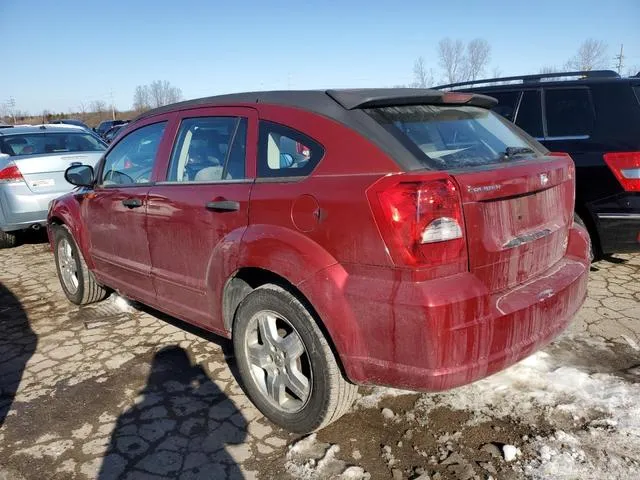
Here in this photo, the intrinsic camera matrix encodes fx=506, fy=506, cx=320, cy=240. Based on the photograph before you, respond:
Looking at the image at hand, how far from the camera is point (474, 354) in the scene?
212 cm

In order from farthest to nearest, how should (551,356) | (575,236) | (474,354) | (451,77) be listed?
(451,77) → (551,356) → (575,236) → (474,354)

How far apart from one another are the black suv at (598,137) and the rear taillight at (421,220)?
2.20 m

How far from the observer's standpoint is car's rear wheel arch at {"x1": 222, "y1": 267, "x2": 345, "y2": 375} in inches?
100

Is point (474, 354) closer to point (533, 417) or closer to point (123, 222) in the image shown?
point (533, 417)

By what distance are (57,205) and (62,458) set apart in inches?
109

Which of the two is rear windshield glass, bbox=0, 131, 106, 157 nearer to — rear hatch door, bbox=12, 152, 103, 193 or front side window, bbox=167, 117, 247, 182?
rear hatch door, bbox=12, 152, 103, 193

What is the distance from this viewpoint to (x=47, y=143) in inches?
285

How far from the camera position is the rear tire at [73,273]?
456 cm

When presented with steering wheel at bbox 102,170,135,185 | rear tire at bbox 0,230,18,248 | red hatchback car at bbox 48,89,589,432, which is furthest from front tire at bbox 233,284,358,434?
rear tire at bbox 0,230,18,248

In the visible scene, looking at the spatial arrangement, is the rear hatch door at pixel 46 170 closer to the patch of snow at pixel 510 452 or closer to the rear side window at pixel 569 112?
the rear side window at pixel 569 112

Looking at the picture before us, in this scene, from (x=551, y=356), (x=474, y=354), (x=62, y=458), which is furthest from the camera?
(x=551, y=356)

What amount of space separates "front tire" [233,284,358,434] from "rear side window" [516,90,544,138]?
3.57m

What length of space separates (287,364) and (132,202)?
1696 mm

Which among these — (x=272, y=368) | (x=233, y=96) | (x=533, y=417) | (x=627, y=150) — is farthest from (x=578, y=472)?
(x=627, y=150)
